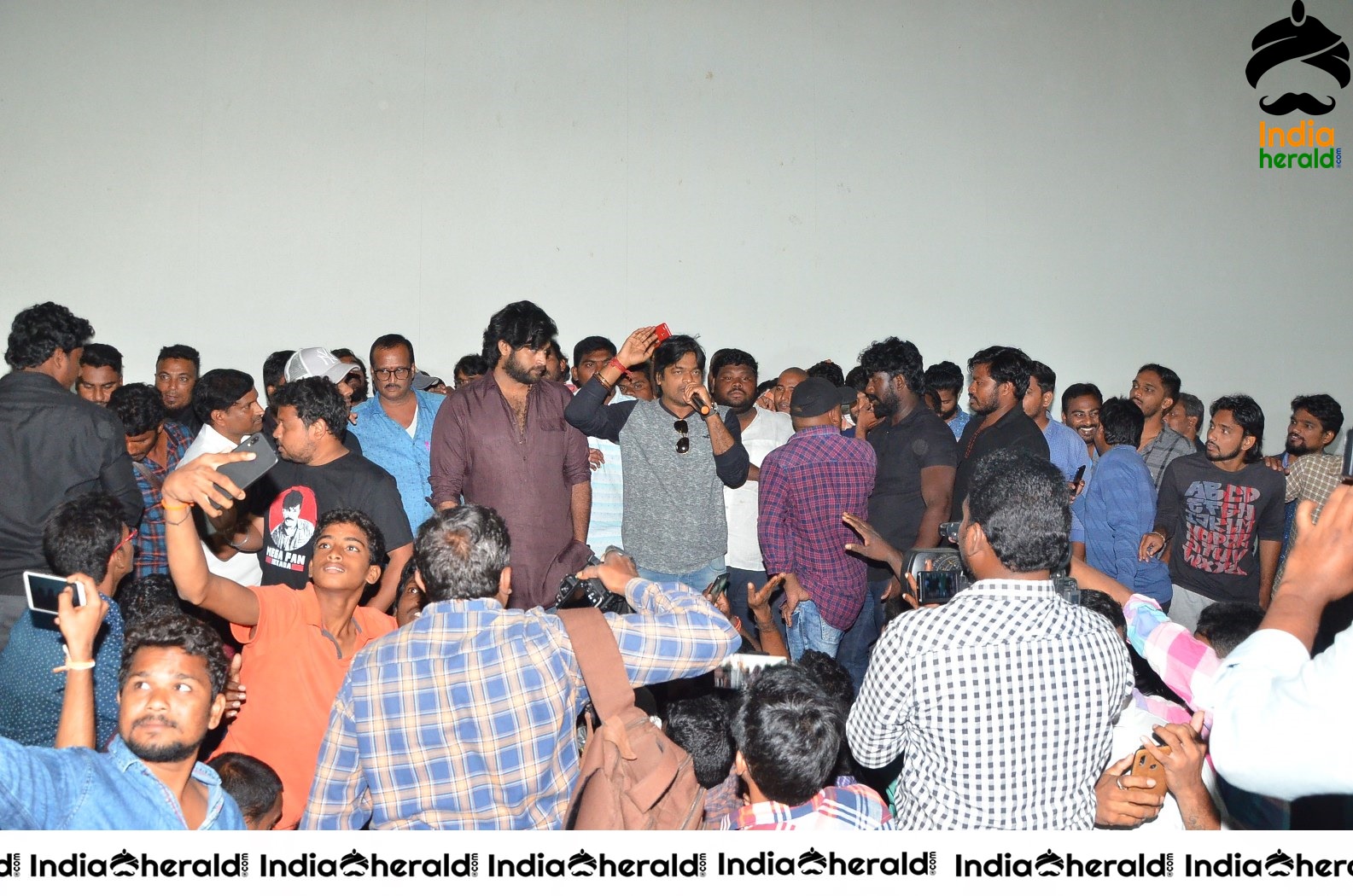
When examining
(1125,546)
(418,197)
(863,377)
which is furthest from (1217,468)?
(418,197)

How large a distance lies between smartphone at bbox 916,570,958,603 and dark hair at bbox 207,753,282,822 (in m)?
1.49

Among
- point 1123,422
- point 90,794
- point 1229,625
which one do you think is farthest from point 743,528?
point 90,794

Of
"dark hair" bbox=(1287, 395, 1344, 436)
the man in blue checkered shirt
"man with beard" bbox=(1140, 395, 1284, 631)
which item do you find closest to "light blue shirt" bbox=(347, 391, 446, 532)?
the man in blue checkered shirt

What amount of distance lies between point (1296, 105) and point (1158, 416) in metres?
3.07

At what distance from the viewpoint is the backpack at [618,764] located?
179 cm

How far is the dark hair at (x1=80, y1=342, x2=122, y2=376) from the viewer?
432 cm

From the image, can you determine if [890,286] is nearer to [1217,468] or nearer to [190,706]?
[1217,468]

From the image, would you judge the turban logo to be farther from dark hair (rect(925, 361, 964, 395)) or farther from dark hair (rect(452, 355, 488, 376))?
dark hair (rect(452, 355, 488, 376))

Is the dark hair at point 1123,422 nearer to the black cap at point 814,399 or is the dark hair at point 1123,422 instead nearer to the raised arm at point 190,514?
the black cap at point 814,399

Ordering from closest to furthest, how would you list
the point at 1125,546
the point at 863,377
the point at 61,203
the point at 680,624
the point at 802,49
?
1. the point at 680,624
2. the point at 1125,546
3. the point at 863,377
4. the point at 61,203
5. the point at 802,49

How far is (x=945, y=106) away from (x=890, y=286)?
1.24 meters
